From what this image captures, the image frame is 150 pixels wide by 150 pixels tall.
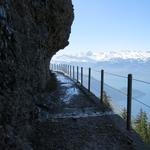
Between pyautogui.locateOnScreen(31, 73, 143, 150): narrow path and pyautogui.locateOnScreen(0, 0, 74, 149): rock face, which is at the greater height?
pyautogui.locateOnScreen(0, 0, 74, 149): rock face

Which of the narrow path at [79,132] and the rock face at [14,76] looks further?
→ the narrow path at [79,132]

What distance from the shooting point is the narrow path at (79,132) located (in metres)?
8.44

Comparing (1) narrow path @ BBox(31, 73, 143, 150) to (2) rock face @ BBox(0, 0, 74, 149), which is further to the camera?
(1) narrow path @ BBox(31, 73, 143, 150)

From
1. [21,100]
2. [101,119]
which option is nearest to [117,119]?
[101,119]

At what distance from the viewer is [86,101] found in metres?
15.7

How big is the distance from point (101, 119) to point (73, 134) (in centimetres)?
209

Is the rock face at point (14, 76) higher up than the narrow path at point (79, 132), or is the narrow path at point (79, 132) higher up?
the rock face at point (14, 76)

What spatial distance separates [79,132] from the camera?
961cm

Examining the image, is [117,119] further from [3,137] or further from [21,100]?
[3,137]

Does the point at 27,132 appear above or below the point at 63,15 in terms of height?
below

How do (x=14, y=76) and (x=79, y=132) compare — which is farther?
(x=79, y=132)

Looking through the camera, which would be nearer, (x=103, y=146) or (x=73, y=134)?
(x=103, y=146)

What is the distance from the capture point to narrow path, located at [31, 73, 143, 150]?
8.44 m

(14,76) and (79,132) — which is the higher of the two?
(14,76)
